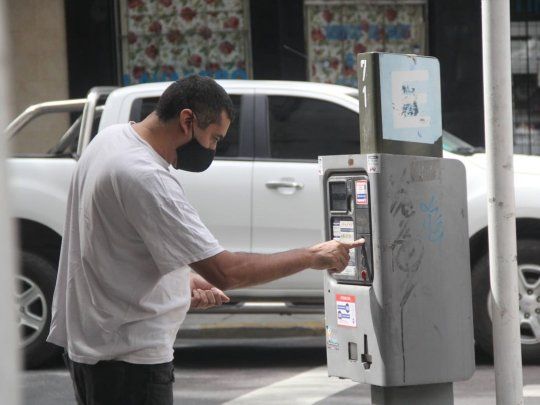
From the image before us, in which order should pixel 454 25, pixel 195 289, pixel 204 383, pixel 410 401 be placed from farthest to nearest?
pixel 454 25
pixel 204 383
pixel 410 401
pixel 195 289

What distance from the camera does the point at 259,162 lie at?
24.3 ft

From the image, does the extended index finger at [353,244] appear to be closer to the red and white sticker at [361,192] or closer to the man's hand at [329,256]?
the man's hand at [329,256]

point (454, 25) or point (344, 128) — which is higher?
point (454, 25)

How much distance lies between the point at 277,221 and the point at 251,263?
4.18 m

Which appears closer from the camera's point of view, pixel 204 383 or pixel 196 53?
pixel 204 383

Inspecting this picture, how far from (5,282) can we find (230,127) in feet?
21.8

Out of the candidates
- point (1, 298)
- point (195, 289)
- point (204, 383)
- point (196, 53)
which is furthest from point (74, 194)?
point (196, 53)

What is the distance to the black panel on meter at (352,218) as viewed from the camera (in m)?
4.42

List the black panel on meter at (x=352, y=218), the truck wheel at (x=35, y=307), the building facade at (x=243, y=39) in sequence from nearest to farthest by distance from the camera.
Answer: the black panel on meter at (x=352, y=218), the truck wheel at (x=35, y=307), the building facade at (x=243, y=39)

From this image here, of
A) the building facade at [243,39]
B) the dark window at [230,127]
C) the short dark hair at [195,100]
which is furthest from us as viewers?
the building facade at [243,39]

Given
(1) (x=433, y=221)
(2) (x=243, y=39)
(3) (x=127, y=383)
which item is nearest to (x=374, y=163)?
(1) (x=433, y=221)

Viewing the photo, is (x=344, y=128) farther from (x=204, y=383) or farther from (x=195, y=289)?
(x=195, y=289)

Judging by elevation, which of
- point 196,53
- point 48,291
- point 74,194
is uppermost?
point 196,53

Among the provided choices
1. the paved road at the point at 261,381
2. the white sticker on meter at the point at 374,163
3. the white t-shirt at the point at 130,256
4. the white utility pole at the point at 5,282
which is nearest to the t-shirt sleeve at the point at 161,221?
the white t-shirt at the point at 130,256
